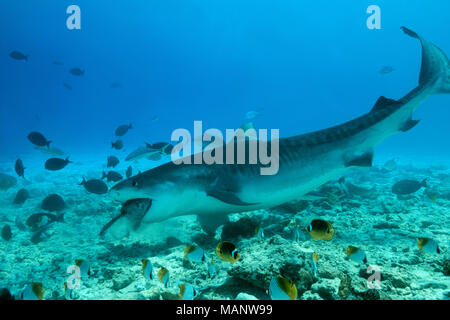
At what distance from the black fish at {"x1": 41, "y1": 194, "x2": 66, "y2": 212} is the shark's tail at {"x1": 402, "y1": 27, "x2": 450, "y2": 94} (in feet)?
27.2

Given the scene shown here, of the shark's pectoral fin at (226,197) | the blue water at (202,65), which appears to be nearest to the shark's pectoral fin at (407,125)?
the shark's pectoral fin at (226,197)

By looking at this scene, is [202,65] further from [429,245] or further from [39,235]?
[429,245]

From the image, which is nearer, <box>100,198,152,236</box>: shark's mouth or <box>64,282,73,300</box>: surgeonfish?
<box>64,282,73,300</box>: surgeonfish

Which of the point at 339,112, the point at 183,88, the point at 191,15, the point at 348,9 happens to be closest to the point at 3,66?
the point at 191,15

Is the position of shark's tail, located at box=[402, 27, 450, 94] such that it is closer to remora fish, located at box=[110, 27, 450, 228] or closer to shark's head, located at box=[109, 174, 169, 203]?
remora fish, located at box=[110, 27, 450, 228]

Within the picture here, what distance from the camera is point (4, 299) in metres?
2.40

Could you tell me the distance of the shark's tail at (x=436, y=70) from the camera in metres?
4.76

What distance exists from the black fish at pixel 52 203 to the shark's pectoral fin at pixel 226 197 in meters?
4.59

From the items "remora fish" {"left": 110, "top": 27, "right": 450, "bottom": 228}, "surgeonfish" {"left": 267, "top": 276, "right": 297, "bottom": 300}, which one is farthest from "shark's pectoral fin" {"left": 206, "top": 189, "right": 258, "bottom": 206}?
"surgeonfish" {"left": 267, "top": 276, "right": 297, "bottom": 300}

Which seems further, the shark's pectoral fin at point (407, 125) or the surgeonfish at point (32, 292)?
the shark's pectoral fin at point (407, 125)

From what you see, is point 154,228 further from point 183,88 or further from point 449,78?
point 183,88

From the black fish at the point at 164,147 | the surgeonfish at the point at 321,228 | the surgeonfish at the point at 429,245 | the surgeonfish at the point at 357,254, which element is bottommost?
the surgeonfish at the point at 357,254

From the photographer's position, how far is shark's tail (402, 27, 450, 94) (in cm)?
476

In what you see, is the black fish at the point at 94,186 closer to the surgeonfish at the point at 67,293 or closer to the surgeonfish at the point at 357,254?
the surgeonfish at the point at 67,293
